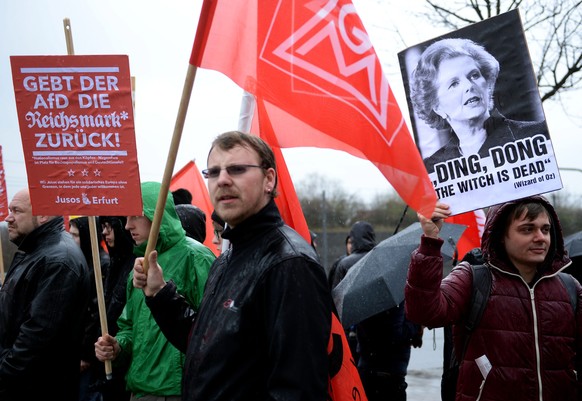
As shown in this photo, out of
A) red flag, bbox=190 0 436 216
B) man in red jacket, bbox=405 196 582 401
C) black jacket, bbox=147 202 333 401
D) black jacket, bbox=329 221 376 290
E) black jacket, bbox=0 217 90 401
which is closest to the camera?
black jacket, bbox=147 202 333 401

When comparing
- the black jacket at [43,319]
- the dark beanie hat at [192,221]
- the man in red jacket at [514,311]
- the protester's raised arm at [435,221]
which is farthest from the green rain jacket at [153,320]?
the protester's raised arm at [435,221]

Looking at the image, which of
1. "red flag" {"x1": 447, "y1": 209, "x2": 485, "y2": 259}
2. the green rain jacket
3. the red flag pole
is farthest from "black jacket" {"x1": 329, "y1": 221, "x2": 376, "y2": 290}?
the red flag pole

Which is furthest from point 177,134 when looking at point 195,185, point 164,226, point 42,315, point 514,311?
point 195,185

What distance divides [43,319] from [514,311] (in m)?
2.77

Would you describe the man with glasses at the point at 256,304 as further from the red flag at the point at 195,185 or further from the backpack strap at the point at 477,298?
the red flag at the point at 195,185

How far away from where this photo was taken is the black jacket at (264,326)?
2.20 metres

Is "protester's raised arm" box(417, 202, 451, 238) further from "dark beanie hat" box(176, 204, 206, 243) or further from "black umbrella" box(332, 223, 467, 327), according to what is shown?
"dark beanie hat" box(176, 204, 206, 243)

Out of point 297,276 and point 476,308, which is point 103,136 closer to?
point 297,276

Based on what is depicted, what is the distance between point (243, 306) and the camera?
2332 mm

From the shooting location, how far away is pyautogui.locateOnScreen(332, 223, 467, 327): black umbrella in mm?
5602

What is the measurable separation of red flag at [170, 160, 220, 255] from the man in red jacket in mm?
5158

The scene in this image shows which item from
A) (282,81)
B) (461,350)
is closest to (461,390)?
(461,350)

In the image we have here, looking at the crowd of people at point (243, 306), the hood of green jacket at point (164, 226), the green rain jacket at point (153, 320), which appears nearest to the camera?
the crowd of people at point (243, 306)

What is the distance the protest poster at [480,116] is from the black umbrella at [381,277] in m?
2.41
